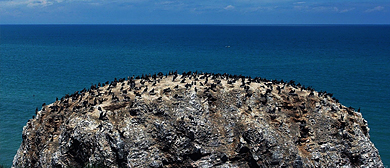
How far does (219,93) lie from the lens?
4559 centimetres

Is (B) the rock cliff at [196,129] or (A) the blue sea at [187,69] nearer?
(B) the rock cliff at [196,129]

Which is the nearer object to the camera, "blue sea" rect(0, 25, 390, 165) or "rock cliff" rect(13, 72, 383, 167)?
"rock cliff" rect(13, 72, 383, 167)

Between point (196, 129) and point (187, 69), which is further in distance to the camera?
point (187, 69)

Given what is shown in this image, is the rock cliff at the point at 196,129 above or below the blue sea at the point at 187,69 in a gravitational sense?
above

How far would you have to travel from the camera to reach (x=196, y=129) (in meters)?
41.9

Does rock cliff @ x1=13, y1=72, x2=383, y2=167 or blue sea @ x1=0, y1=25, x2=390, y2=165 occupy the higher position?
rock cliff @ x1=13, y1=72, x2=383, y2=167

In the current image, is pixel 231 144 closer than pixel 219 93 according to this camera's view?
Yes

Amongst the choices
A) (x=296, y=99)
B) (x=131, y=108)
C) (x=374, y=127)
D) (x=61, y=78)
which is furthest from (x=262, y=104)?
(x=61, y=78)

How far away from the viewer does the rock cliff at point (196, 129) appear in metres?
40.9

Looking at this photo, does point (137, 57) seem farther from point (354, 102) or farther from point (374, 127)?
point (374, 127)

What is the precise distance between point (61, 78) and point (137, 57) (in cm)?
5124

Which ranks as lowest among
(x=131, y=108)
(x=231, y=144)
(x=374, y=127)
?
(x=374, y=127)

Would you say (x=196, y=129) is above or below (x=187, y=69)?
above

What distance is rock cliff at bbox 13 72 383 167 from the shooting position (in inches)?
1609
